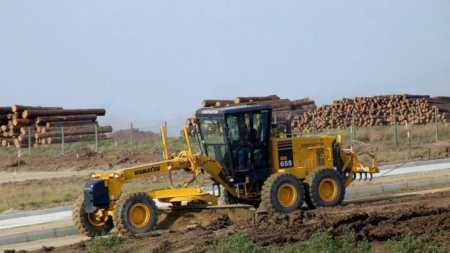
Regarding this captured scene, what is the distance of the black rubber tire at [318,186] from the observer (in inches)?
520

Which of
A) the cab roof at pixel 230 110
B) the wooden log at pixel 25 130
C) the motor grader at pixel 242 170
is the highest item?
the wooden log at pixel 25 130

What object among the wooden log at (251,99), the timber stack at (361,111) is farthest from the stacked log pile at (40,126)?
the wooden log at (251,99)

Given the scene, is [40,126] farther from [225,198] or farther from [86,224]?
[86,224]

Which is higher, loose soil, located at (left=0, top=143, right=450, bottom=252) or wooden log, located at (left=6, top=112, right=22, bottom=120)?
wooden log, located at (left=6, top=112, right=22, bottom=120)

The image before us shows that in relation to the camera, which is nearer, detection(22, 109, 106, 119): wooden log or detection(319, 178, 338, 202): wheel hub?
detection(319, 178, 338, 202): wheel hub

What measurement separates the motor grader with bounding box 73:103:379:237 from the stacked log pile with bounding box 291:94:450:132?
67.2 ft

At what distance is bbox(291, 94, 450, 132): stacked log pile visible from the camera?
1361 inches

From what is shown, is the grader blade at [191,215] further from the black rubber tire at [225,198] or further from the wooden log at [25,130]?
the wooden log at [25,130]

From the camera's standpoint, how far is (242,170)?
13.1 m

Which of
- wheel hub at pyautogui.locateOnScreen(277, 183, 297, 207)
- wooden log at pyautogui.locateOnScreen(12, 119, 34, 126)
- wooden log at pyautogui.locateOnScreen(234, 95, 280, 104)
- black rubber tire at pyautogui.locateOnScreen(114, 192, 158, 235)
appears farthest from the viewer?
wooden log at pyautogui.locateOnScreen(12, 119, 34, 126)

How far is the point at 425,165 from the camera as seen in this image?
22484 mm

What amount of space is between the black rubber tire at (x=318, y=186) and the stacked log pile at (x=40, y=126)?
82.0ft

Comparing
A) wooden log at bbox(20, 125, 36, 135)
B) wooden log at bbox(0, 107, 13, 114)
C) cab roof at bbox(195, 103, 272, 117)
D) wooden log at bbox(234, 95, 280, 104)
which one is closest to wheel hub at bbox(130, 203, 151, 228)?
cab roof at bbox(195, 103, 272, 117)

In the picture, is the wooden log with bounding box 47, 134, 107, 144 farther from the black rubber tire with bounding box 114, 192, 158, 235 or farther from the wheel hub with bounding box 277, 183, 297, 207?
the black rubber tire with bounding box 114, 192, 158, 235
